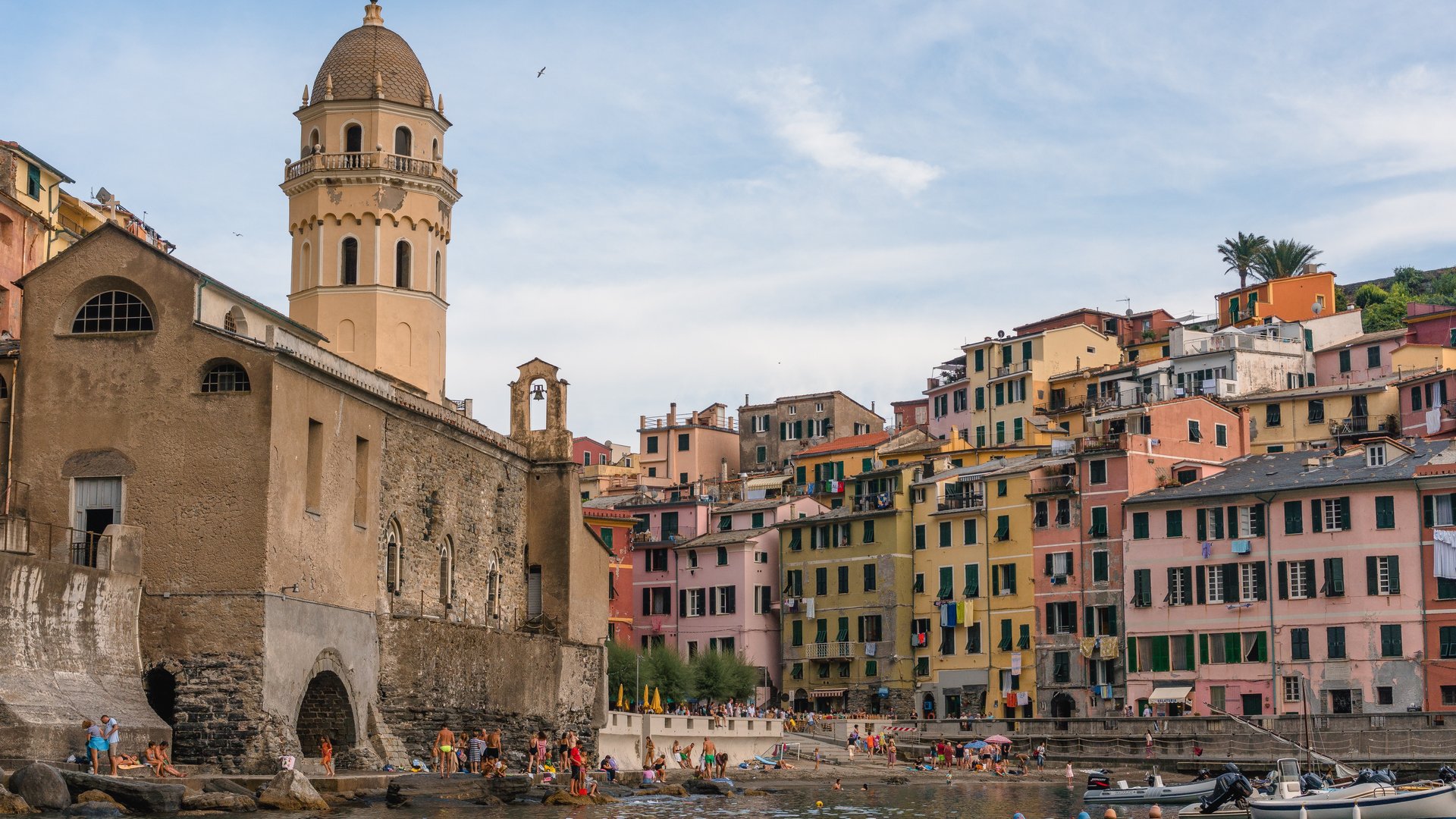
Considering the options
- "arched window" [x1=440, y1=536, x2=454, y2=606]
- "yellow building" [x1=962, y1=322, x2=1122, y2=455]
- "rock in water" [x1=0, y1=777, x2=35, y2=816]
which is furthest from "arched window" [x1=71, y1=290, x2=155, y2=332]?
"yellow building" [x1=962, y1=322, x2=1122, y2=455]

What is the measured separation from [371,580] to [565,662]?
1308cm

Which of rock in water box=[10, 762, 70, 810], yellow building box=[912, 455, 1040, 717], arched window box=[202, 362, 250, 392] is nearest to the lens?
rock in water box=[10, 762, 70, 810]

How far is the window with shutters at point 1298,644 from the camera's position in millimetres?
65875

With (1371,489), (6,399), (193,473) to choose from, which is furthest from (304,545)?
(1371,489)

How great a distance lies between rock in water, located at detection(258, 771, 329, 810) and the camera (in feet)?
121

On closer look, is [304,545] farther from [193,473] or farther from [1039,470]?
[1039,470]

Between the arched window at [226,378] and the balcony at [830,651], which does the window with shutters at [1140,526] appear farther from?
the arched window at [226,378]

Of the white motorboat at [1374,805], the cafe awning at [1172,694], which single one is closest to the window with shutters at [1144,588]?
the cafe awning at [1172,694]

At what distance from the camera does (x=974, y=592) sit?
78750 millimetres

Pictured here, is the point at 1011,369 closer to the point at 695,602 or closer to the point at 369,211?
the point at 695,602

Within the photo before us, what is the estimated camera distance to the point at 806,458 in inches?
3937

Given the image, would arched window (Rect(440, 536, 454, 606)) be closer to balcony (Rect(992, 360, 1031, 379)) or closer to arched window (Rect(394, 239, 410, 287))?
arched window (Rect(394, 239, 410, 287))

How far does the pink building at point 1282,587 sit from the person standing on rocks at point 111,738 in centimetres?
4243

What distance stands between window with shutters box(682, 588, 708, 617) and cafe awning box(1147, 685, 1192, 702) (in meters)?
25.3
